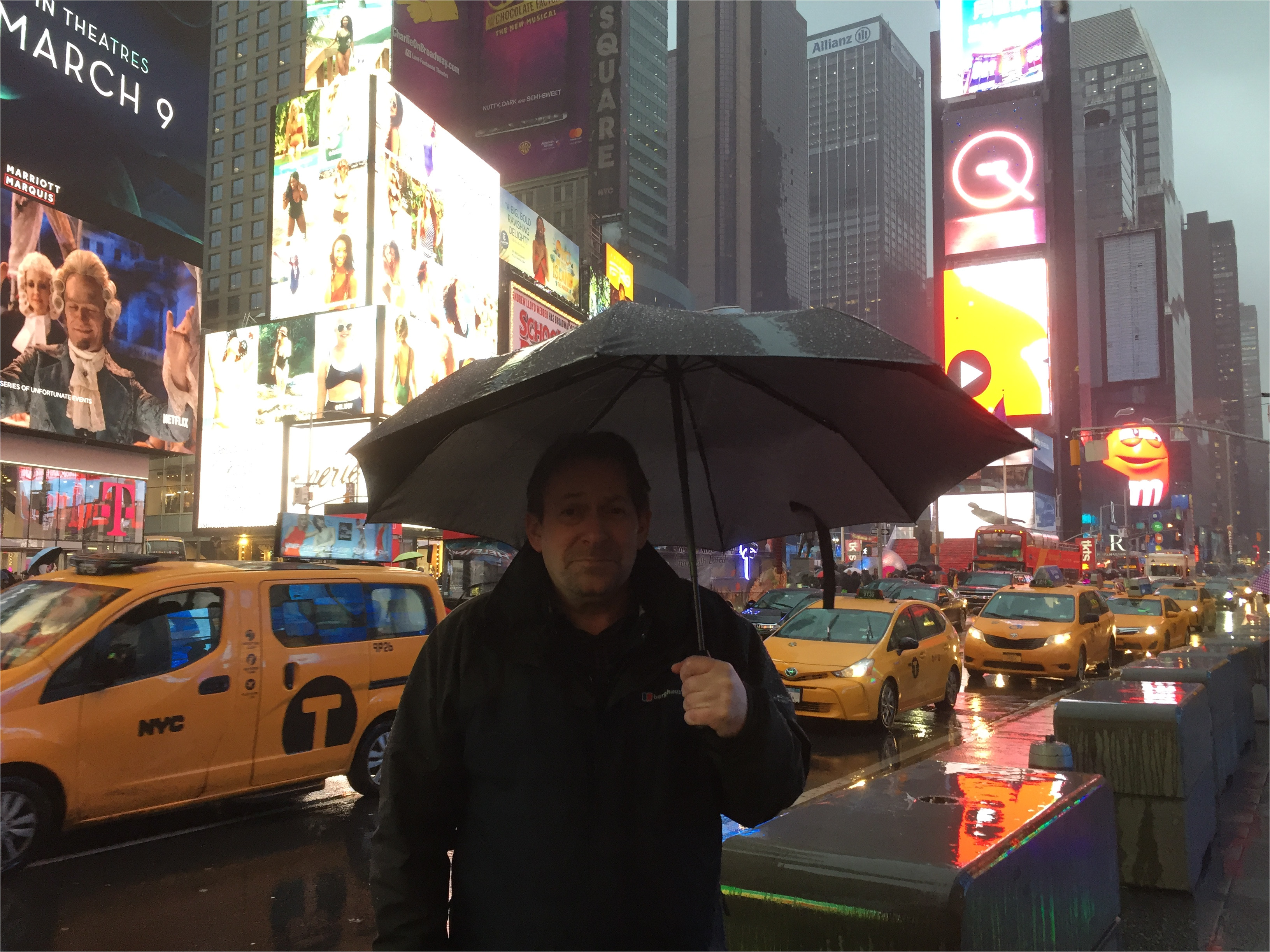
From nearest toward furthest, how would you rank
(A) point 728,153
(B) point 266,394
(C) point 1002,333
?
(B) point 266,394 < (C) point 1002,333 < (A) point 728,153

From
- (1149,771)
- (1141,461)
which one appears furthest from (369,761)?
(1141,461)

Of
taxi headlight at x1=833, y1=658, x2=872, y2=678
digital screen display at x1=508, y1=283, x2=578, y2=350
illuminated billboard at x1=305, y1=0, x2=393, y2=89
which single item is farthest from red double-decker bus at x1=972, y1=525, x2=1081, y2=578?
illuminated billboard at x1=305, y1=0, x2=393, y2=89

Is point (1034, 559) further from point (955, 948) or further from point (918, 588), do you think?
point (955, 948)

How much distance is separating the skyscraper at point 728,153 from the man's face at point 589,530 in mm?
163751

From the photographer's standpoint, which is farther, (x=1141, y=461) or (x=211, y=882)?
(x=1141, y=461)

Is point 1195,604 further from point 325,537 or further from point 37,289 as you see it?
point 37,289

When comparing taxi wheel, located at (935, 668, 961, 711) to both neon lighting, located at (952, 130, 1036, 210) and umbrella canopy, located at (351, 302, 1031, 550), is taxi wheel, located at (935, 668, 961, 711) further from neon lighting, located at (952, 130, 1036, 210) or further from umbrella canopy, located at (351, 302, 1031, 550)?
neon lighting, located at (952, 130, 1036, 210)

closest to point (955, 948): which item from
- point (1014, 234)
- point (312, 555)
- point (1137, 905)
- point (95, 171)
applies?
point (1137, 905)

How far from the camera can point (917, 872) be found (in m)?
2.25

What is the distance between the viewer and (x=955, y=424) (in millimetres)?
2416

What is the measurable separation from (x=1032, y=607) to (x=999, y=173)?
2470 inches

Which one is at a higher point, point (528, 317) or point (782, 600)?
point (528, 317)

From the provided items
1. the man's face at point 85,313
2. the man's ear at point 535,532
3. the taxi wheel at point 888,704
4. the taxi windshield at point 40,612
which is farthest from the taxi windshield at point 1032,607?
the man's face at point 85,313

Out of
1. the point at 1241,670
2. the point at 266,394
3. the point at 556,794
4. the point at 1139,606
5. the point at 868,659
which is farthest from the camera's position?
the point at 266,394
